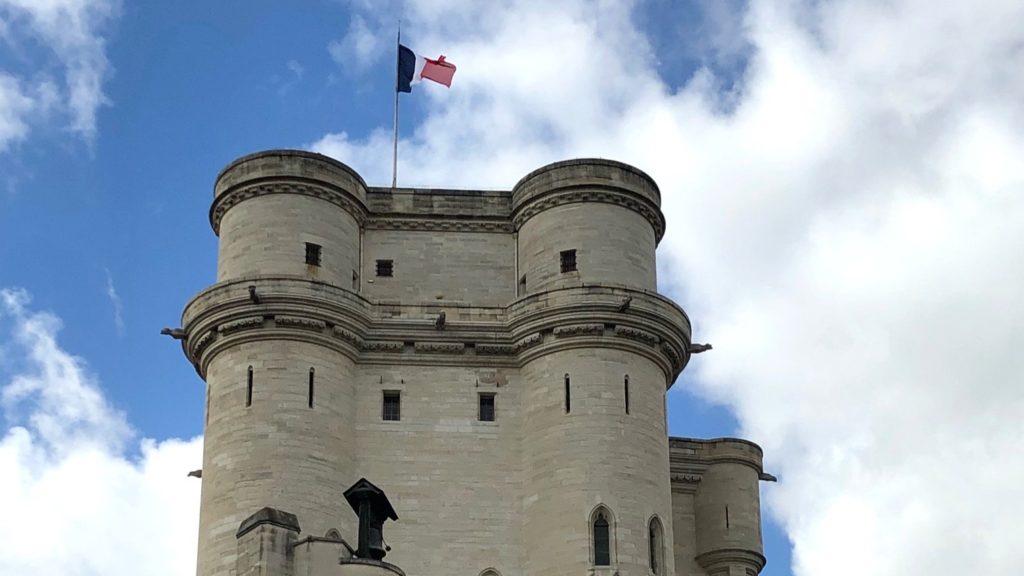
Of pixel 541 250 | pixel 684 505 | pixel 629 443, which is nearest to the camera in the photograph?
pixel 629 443

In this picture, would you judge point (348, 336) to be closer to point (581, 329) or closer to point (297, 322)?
point (297, 322)

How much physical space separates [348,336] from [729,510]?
1637 centimetres

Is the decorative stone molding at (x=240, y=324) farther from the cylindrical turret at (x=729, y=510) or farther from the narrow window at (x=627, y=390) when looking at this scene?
the cylindrical turret at (x=729, y=510)

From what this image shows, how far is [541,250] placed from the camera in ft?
171

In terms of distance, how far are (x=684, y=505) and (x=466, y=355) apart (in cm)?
1190

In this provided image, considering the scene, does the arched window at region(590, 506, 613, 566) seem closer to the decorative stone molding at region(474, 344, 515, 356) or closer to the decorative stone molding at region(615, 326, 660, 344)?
the decorative stone molding at region(615, 326, 660, 344)

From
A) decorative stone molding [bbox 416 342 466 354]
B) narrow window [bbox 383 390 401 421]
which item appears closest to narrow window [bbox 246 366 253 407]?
narrow window [bbox 383 390 401 421]

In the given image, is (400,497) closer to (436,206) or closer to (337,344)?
(337,344)

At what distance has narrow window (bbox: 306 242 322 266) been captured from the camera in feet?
166

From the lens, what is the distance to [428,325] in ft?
166

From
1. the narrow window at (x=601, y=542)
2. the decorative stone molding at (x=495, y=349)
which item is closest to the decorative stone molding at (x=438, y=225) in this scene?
the decorative stone molding at (x=495, y=349)

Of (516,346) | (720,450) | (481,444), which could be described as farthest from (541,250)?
(720,450)

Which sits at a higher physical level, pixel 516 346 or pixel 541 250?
pixel 541 250

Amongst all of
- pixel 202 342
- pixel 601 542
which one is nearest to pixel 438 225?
pixel 202 342
